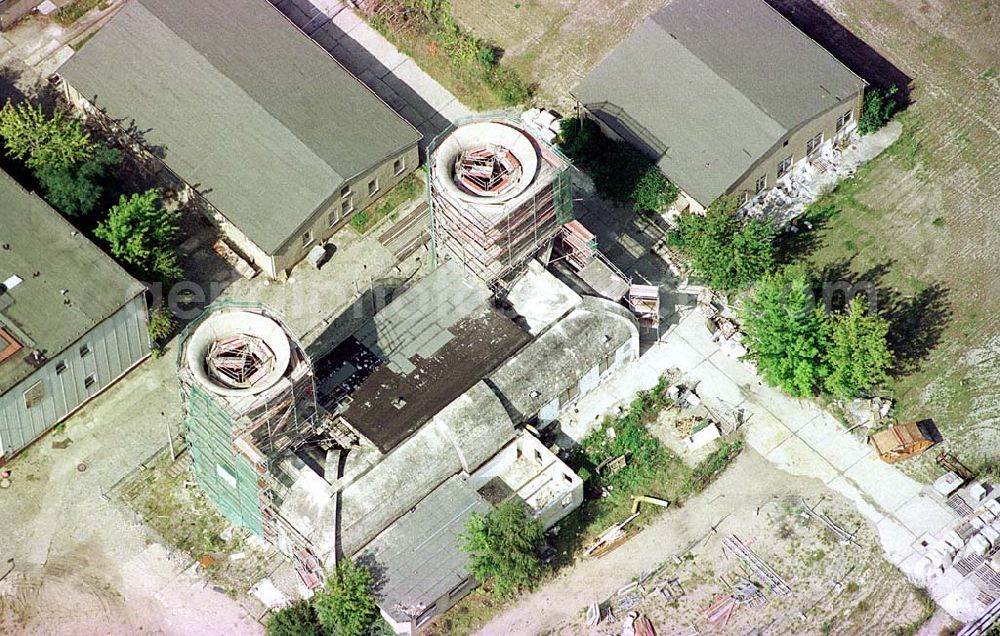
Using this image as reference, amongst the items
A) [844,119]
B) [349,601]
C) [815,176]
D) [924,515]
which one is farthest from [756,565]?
[844,119]

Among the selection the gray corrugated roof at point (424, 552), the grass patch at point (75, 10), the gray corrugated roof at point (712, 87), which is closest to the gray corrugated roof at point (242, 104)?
the grass patch at point (75, 10)

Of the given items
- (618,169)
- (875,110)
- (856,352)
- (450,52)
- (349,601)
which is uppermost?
(875,110)

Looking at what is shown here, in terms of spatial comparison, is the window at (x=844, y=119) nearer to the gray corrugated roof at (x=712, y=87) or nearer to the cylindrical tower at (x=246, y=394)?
the gray corrugated roof at (x=712, y=87)

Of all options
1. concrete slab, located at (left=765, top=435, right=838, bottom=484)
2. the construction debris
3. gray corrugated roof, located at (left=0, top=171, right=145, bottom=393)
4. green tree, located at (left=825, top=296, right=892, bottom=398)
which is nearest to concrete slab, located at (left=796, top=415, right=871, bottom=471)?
concrete slab, located at (left=765, top=435, right=838, bottom=484)

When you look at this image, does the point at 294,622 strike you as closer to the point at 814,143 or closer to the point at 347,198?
the point at 347,198

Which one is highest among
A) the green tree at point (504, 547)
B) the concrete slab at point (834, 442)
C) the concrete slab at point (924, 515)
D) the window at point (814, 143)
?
the window at point (814, 143)
